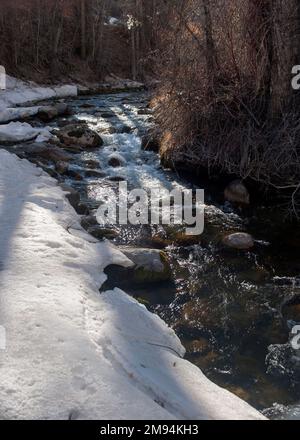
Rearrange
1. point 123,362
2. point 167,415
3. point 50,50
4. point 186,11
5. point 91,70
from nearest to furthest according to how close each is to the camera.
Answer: point 167,415
point 123,362
point 186,11
point 50,50
point 91,70

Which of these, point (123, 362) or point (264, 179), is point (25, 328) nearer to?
point (123, 362)

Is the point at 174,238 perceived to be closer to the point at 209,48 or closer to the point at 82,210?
the point at 82,210

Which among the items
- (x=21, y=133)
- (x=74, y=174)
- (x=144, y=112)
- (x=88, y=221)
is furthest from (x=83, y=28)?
(x=88, y=221)

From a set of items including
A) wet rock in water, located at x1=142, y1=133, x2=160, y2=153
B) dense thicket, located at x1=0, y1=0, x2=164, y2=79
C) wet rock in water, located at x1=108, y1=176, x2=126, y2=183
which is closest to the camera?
wet rock in water, located at x1=108, y1=176, x2=126, y2=183

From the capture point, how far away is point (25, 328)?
9.18 feet

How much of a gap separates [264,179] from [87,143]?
4401mm

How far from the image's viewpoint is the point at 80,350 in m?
2.66

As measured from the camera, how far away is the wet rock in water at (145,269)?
4.46 metres

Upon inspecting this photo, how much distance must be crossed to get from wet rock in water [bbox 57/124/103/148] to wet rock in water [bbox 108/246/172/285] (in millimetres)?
5419

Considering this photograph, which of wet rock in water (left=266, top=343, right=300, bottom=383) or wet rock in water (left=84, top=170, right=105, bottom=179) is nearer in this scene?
wet rock in water (left=266, top=343, right=300, bottom=383)

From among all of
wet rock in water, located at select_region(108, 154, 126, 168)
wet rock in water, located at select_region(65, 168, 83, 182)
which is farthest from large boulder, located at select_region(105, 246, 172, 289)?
wet rock in water, located at select_region(108, 154, 126, 168)

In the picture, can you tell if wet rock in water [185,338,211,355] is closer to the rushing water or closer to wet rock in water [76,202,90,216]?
the rushing water

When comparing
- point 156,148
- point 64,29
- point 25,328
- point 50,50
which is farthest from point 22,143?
point 64,29

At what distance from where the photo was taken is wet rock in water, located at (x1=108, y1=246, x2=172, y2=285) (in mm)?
4465
